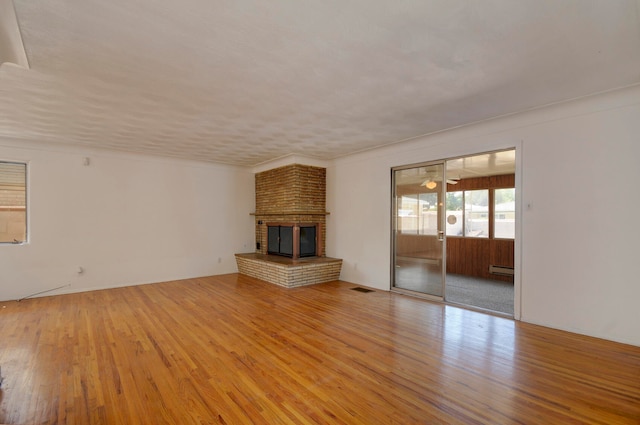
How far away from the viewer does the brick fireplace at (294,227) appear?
6021 millimetres

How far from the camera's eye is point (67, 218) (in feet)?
17.8

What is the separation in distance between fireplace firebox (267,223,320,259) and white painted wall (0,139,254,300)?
0.98 m

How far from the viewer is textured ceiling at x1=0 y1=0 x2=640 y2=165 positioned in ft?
6.32

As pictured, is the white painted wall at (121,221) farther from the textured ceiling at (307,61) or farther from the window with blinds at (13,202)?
the textured ceiling at (307,61)

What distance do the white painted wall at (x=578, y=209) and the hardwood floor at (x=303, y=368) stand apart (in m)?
0.32

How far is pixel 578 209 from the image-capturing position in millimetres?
3445

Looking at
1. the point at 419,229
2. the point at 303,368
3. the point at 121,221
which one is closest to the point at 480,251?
the point at 419,229

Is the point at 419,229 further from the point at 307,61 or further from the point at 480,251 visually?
the point at 307,61

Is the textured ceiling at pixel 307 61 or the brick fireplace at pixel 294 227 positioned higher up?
the textured ceiling at pixel 307 61

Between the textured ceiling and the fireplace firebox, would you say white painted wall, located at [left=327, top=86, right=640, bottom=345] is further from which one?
the fireplace firebox

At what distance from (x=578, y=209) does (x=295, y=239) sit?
4.57 metres

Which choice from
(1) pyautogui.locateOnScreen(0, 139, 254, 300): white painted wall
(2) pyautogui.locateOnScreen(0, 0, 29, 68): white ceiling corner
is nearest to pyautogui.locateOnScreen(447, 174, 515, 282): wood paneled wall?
(1) pyautogui.locateOnScreen(0, 139, 254, 300): white painted wall

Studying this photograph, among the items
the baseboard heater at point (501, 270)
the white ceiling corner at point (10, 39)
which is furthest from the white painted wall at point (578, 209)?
the white ceiling corner at point (10, 39)

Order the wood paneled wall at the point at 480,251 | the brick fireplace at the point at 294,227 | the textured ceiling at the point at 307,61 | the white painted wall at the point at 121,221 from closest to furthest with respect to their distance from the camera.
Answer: the textured ceiling at the point at 307,61
the white painted wall at the point at 121,221
the brick fireplace at the point at 294,227
the wood paneled wall at the point at 480,251
